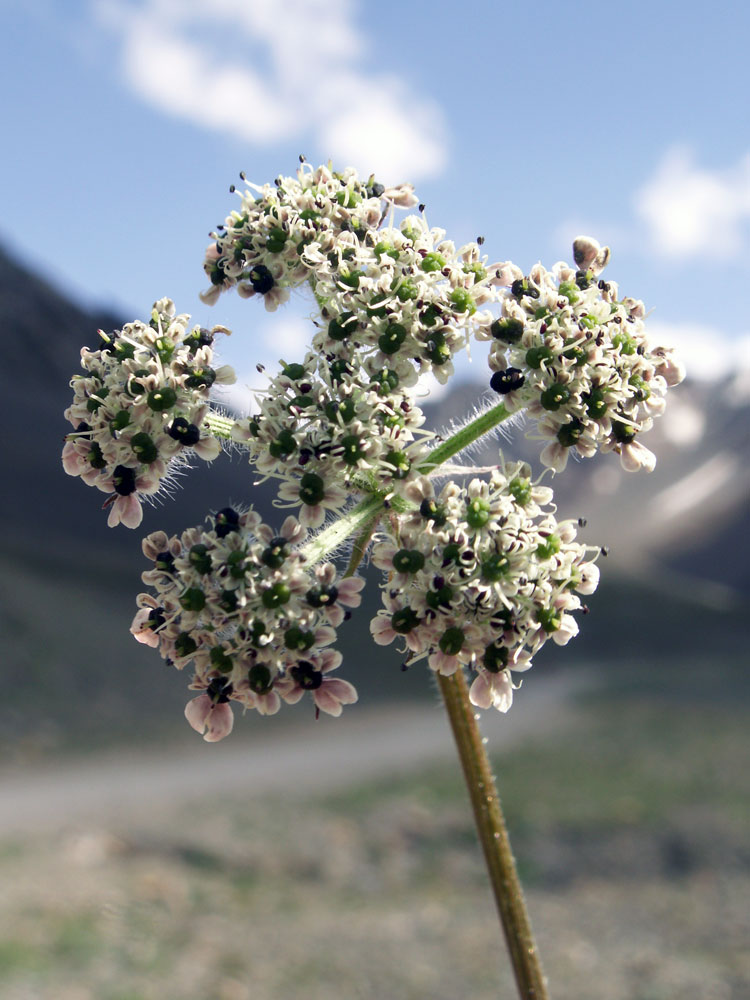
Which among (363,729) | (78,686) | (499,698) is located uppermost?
(78,686)

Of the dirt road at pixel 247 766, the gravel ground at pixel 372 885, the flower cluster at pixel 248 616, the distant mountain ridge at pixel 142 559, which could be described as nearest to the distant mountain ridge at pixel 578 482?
the distant mountain ridge at pixel 142 559

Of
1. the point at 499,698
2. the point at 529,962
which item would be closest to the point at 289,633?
the point at 499,698

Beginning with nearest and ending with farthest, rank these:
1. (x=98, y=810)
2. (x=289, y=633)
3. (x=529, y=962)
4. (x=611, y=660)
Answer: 1. (x=289, y=633)
2. (x=529, y=962)
3. (x=98, y=810)
4. (x=611, y=660)

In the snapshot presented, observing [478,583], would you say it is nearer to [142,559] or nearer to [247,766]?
[247,766]

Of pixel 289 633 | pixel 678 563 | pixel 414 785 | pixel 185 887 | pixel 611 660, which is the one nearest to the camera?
pixel 289 633

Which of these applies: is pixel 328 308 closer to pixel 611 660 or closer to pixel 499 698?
pixel 499 698

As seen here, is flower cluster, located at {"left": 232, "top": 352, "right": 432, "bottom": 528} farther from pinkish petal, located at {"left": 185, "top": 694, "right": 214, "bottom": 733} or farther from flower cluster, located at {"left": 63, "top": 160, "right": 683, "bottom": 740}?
pinkish petal, located at {"left": 185, "top": 694, "right": 214, "bottom": 733}
